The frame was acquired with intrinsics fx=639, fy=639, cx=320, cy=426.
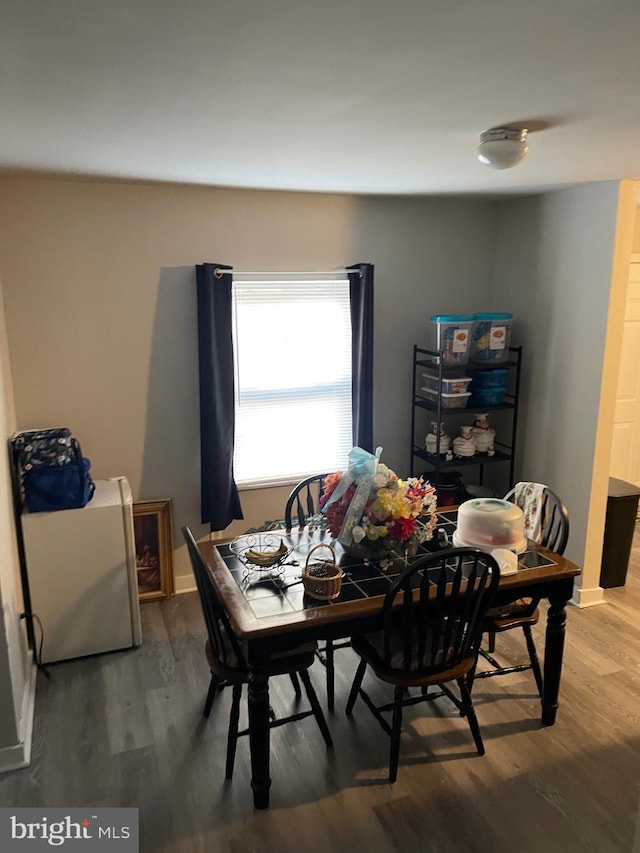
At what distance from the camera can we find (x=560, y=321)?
12.3 ft

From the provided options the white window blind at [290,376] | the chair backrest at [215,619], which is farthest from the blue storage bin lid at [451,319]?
the chair backrest at [215,619]

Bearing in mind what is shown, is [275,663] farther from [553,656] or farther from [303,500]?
[303,500]

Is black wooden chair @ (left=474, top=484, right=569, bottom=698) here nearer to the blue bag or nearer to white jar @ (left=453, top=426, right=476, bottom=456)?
white jar @ (left=453, top=426, right=476, bottom=456)

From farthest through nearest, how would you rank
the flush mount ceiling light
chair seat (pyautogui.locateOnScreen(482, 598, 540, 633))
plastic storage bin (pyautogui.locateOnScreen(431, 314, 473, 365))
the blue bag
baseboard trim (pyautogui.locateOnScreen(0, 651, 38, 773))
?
1. plastic storage bin (pyautogui.locateOnScreen(431, 314, 473, 365))
2. the blue bag
3. chair seat (pyautogui.locateOnScreen(482, 598, 540, 633))
4. baseboard trim (pyautogui.locateOnScreen(0, 651, 38, 773))
5. the flush mount ceiling light

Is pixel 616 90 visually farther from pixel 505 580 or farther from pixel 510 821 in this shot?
pixel 510 821

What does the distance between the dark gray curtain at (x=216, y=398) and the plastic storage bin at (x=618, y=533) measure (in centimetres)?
221

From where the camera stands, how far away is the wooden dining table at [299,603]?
215cm

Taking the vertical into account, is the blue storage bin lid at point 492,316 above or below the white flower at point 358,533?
above

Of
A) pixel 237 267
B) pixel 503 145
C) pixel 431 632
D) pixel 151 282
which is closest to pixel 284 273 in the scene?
pixel 237 267

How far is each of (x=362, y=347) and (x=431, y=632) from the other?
195 cm

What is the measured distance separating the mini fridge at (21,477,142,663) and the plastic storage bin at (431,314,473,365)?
2.02 meters

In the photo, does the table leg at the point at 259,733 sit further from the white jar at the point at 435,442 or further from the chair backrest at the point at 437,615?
the white jar at the point at 435,442

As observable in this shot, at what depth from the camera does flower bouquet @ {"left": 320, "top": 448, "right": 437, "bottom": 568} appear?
2.46 meters

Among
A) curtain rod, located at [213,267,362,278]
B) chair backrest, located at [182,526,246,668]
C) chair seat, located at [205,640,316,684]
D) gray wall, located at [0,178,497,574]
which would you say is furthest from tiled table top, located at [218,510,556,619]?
curtain rod, located at [213,267,362,278]
